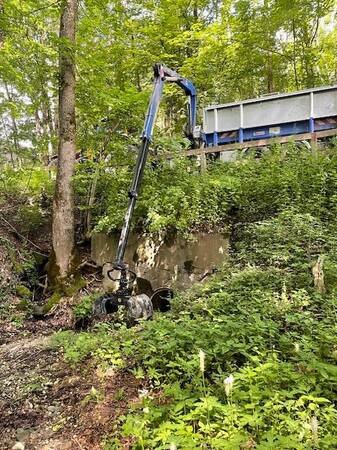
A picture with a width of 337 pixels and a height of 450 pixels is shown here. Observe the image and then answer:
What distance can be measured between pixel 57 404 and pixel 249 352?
5.15ft

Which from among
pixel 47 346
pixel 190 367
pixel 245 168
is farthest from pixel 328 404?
pixel 245 168

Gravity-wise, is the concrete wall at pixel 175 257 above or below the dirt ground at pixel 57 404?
above

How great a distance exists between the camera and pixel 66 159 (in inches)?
274

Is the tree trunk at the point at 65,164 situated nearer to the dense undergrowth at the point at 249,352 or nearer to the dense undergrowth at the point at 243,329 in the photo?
the dense undergrowth at the point at 243,329

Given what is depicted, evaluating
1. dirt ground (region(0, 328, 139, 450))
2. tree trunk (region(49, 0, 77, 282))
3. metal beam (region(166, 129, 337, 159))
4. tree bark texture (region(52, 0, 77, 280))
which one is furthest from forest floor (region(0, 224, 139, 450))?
metal beam (region(166, 129, 337, 159))

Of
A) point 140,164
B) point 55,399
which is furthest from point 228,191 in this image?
point 55,399

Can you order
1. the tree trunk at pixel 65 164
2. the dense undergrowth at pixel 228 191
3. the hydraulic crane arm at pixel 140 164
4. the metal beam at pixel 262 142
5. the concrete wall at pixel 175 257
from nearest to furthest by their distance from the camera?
the hydraulic crane arm at pixel 140 164 → the dense undergrowth at pixel 228 191 → the concrete wall at pixel 175 257 → the metal beam at pixel 262 142 → the tree trunk at pixel 65 164

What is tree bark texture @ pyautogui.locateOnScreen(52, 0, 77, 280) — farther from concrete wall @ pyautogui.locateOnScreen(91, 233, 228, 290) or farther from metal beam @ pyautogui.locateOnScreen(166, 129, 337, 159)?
metal beam @ pyautogui.locateOnScreen(166, 129, 337, 159)

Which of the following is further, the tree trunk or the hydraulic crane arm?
the tree trunk

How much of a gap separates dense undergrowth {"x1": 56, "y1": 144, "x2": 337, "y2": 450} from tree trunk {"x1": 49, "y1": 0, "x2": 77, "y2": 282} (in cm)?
295

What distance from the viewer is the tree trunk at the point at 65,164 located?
22.2 feet

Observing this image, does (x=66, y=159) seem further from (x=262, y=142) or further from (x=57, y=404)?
(x=57, y=404)

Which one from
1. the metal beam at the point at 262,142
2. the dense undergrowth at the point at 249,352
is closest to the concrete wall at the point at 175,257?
the dense undergrowth at the point at 249,352

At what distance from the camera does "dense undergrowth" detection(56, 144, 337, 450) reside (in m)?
1.89
